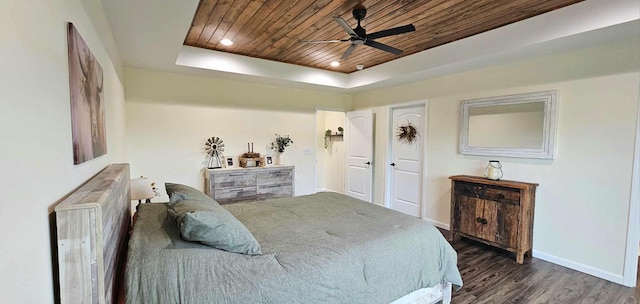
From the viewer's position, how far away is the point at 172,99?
14.3 feet

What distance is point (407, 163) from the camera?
505cm

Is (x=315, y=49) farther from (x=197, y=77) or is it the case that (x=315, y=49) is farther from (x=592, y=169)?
(x=592, y=169)

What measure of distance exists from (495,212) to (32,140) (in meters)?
3.99

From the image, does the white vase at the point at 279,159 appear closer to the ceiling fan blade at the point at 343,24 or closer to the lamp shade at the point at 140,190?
the lamp shade at the point at 140,190

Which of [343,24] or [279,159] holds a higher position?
[343,24]

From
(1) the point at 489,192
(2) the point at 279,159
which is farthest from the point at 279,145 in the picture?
(1) the point at 489,192

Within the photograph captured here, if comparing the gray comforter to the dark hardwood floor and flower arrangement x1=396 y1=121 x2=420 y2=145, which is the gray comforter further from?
flower arrangement x1=396 y1=121 x2=420 y2=145

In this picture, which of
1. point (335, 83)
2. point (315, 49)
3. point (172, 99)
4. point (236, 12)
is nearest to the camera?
point (236, 12)

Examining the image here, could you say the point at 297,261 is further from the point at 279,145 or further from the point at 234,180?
the point at 279,145

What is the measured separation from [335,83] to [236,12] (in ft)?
8.82

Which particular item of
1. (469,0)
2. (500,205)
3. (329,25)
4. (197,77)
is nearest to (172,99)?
(197,77)

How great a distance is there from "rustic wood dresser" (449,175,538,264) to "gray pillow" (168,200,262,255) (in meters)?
A: 3.00

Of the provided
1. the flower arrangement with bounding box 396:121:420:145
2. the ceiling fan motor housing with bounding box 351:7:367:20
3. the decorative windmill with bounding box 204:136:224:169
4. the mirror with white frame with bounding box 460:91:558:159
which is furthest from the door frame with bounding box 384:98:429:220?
the decorative windmill with bounding box 204:136:224:169

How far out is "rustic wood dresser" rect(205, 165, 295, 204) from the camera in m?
4.34
